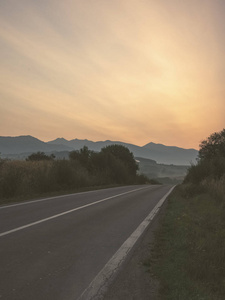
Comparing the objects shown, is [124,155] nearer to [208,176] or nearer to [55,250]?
[208,176]

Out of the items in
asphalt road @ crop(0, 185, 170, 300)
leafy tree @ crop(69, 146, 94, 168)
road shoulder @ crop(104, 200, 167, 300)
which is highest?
leafy tree @ crop(69, 146, 94, 168)

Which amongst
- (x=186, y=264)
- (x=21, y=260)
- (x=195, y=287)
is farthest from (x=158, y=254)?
(x=21, y=260)

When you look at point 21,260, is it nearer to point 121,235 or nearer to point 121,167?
point 121,235

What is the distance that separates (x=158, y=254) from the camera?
4836 millimetres

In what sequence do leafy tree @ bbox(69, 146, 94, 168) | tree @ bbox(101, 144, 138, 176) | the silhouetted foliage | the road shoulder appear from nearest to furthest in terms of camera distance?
1. the road shoulder
2. the silhouetted foliage
3. leafy tree @ bbox(69, 146, 94, 168)
4. tree @ bbox(101, 144, 138, 176)

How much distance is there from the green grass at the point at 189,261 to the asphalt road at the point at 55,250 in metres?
0.93

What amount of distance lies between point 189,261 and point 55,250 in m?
2.45

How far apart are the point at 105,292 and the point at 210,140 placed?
52777mm

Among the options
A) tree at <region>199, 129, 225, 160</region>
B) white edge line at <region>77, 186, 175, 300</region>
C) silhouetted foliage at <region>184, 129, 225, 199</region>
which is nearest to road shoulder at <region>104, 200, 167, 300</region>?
white edge line at <region>77, 186, 175, 300</region>

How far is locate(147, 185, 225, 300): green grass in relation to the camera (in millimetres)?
3320

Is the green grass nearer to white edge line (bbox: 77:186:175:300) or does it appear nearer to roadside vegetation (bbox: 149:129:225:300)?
roadside vegetation (bbox: 149:129:225:300)

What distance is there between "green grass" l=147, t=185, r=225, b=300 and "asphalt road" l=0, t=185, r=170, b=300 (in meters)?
0.93

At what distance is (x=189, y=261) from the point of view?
14.0 feet

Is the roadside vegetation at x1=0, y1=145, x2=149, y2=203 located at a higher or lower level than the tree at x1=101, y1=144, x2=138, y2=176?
lower
